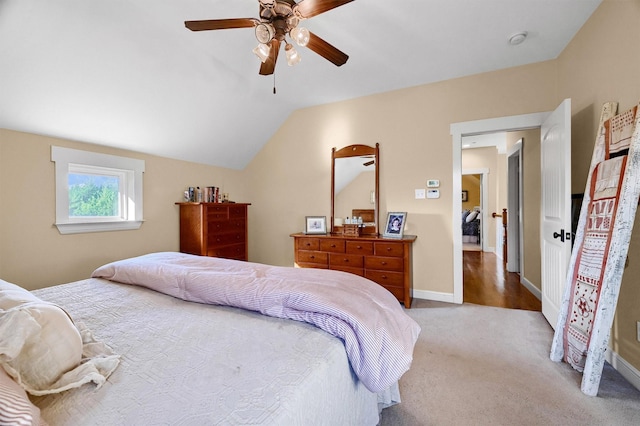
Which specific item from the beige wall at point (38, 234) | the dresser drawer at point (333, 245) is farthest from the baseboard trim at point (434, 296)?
the beige wall at point (38, 234)

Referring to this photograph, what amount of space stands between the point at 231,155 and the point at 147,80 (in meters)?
1.66

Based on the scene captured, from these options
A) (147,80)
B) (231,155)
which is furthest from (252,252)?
(147,80)

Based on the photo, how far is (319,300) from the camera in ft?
3.76

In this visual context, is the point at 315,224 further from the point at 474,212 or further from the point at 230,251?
the point at 474,212

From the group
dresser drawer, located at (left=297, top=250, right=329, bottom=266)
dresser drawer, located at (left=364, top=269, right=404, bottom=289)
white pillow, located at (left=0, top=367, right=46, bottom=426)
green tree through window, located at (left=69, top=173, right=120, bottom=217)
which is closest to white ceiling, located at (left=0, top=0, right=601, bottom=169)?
green tree through window, located at (left=69, top=173, right=120, bottom=217)

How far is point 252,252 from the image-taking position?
179 inches

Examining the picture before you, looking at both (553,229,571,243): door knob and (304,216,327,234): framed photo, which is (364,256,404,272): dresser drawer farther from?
(553,229,571,243): door knob

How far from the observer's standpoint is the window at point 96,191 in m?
2.62

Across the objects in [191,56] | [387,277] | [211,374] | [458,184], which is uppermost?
[191,56]

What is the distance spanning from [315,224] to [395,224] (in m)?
1.08

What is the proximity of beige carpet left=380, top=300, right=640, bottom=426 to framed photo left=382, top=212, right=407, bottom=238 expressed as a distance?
1.16m

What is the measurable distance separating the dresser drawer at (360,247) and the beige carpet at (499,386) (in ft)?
3.32

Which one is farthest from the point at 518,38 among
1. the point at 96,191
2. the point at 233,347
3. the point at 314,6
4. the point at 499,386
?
the point at 96,191

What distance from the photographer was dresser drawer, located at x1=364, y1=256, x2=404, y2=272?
10.0ft
